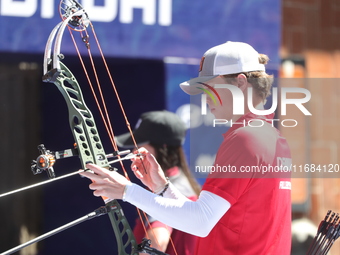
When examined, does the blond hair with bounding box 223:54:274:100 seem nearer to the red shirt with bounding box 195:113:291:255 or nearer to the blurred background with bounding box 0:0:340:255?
the red shirt with bounding box 195:113:291:255

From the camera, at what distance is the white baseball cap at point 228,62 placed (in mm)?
2365

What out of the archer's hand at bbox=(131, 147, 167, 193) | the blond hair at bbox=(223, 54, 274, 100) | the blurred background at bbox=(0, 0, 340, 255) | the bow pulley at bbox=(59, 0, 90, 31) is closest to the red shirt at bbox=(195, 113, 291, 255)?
the blond hair at bbox=(223, 54, 274, 100)

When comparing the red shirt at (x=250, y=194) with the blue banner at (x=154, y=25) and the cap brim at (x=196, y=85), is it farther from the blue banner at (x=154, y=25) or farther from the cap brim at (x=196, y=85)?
the blue banner at (x=154, y=25)

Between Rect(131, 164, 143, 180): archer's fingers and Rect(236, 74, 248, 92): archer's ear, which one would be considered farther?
Rect(131, 164, 143, 180): archer's fingers

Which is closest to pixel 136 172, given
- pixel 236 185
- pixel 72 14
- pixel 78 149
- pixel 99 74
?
pixel 78 149

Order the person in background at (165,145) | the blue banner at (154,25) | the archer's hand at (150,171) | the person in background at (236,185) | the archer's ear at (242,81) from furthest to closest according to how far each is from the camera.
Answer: the blue banner at (154,25) → the person in background at (165,145) → the archer's hand at (150,171) → the archer's ear at (242,81) → the person in background at (236,185)

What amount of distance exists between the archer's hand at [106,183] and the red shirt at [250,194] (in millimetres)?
316

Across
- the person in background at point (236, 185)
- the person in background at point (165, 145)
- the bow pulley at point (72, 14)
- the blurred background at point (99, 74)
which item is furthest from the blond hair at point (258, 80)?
the blurred background at point (99, 74)

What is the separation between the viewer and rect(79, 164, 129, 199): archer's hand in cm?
218

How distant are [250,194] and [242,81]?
1.43ft

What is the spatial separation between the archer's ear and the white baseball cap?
0.07 ft

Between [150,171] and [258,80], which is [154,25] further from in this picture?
[258,80]

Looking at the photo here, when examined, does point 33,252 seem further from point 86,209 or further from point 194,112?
point 194,112

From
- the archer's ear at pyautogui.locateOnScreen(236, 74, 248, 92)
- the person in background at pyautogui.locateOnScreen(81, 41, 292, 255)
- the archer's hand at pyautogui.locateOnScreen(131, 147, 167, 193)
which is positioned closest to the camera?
the person in background at pyautogui.locateOnScreen(81, 41, 292, 255)
